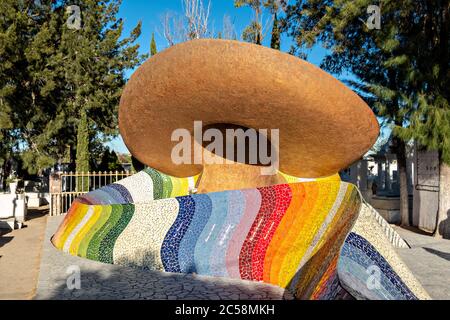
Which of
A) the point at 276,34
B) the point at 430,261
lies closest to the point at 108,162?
the point at 276,34

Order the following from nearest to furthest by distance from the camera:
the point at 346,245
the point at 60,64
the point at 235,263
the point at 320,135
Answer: the point at 346,245 < the point at 235,263 < the point at 320,135 < the point at 60,64

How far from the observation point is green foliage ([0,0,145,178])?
1559cm

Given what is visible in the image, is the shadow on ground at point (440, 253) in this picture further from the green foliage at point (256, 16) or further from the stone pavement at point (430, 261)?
the green foliage at point (256, 16)

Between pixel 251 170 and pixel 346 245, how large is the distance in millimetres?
4171

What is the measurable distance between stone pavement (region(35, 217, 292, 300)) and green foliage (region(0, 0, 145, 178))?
36.0ft

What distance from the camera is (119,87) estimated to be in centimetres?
2102

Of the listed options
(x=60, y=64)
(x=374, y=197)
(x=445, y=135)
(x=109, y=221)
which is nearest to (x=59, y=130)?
(x=60, y=64)

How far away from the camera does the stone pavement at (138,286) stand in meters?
5.16

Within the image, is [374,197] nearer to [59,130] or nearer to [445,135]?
[445,135]

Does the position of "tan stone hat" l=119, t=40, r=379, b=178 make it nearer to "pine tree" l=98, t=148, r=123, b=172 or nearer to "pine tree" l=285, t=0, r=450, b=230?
"pine tree" l=285, t=0, r=450, b=230

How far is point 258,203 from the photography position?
5.99 metres

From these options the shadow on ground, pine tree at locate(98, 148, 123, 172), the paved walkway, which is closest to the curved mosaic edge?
the paved walkway

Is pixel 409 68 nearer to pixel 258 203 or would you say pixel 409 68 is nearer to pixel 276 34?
pixel 258 203

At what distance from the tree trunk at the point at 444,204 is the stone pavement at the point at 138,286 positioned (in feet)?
22.2
